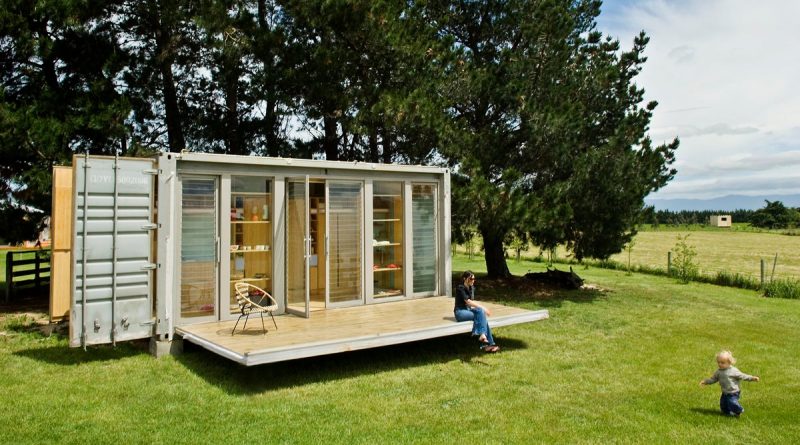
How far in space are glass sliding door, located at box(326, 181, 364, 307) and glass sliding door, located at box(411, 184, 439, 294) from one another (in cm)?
120

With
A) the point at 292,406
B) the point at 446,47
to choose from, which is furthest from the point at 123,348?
the point at 446,47

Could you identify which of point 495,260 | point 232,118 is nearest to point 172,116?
point 232,118

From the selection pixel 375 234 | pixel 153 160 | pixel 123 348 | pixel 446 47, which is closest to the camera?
pixel 153 160

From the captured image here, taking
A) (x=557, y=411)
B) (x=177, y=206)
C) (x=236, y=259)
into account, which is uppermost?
(x=177, y=206)

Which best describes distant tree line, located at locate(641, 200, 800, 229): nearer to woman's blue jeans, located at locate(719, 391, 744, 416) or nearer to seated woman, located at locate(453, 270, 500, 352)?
seated woman, located at locate(453, 270, 500, 352)

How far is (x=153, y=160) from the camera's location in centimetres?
754

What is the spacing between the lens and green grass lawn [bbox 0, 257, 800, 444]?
16.8 ft

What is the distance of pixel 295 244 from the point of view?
9.11 metres

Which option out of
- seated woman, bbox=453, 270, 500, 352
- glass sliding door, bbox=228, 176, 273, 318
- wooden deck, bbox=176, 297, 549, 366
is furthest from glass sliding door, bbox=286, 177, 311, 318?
seated woman, bbox=453, 270, 500, 352

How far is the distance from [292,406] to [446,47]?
9.30m

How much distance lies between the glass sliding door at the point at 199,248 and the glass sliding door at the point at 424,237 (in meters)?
3.54

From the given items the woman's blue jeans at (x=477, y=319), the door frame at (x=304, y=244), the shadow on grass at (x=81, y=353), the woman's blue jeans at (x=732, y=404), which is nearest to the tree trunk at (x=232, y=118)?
the door frame at (x=304, y=244)

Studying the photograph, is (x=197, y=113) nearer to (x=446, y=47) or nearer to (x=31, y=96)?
(x=31, y=96)

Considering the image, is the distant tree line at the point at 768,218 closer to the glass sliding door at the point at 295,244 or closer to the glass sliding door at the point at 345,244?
the glass sliding door at the point at 345,244
